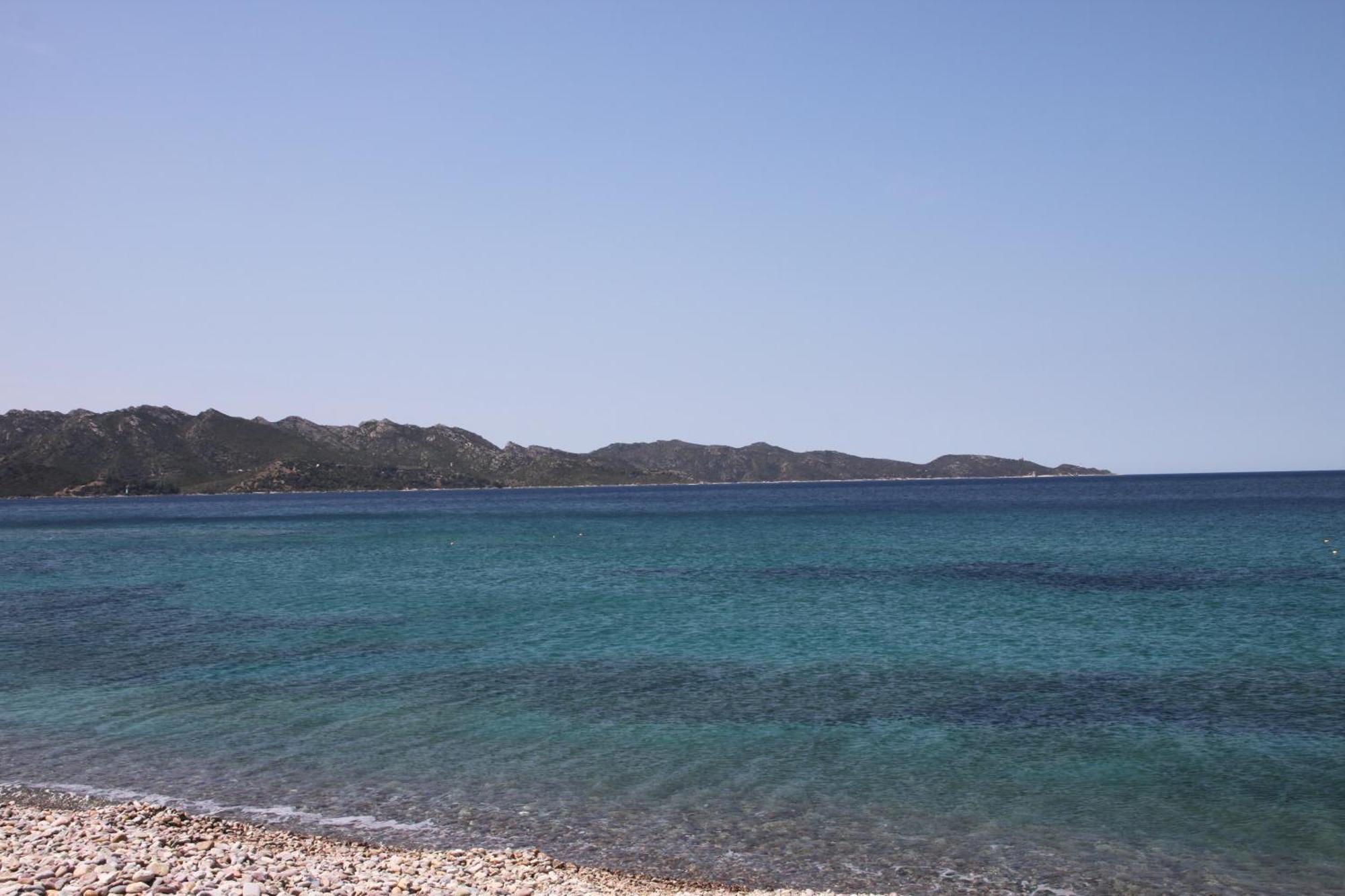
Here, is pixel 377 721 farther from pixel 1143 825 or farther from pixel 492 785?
pixel 1143 825

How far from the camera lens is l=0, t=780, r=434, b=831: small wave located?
17672 mm

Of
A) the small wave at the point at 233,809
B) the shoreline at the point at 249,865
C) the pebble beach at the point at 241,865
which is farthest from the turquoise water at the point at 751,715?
the pebble beach at the point at 241,865

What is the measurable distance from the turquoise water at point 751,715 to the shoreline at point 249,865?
91 centimetres

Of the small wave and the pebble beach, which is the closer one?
the pebble beach

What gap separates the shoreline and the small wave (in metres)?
0.55

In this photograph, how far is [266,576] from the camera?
2613 inches

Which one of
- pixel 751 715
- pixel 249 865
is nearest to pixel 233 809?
pixel 249 865

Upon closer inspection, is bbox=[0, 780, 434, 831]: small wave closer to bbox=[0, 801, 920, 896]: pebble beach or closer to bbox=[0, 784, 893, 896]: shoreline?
bbox=[0, 784, 893, 896]: shoreline

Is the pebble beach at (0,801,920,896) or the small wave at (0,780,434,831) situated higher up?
the pebble beach at (0,801,920,896)

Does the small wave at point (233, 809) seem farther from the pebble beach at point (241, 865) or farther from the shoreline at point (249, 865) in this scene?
the pebble beach at point (241, 865)

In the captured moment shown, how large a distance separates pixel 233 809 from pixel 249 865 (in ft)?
14.7

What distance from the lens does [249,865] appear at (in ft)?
47.9

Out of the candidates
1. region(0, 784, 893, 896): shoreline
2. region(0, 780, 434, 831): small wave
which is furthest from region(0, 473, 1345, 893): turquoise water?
region(0, 784, 893, 896): shoreline

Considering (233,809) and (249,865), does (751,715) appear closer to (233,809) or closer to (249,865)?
(233,809)
